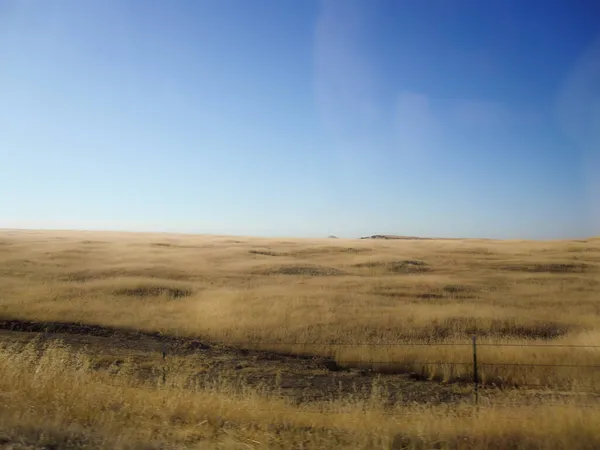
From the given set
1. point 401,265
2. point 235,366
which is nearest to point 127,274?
point 235,366

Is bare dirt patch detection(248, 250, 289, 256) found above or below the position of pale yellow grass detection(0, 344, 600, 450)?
above

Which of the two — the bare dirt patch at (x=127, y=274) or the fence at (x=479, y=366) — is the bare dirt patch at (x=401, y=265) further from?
the fence at (x=479, y=366)

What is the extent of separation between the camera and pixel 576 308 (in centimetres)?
2061

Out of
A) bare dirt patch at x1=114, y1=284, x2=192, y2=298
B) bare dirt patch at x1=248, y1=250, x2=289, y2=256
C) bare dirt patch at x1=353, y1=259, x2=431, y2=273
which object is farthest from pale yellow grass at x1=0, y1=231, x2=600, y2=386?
bare dirt patch at x1=248, y1=250, x2=289, y2=256

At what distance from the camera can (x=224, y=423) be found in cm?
690

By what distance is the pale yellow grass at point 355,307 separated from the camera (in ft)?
45.0

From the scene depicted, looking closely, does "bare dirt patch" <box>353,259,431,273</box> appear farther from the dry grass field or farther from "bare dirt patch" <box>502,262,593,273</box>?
"bare dirt patch" <box>502,262,593,273</box>

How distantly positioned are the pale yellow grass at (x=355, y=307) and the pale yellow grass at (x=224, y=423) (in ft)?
14.9

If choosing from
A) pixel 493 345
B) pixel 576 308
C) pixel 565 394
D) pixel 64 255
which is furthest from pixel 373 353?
pixel 64 255

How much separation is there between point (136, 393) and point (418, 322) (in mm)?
11714

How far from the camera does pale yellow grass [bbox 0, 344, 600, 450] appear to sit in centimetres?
554

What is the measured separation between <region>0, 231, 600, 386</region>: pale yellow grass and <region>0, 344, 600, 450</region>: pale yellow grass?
4.54 meters

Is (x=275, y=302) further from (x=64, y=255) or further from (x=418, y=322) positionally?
(x=64, y=255)

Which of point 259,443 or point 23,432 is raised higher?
point 23,432
